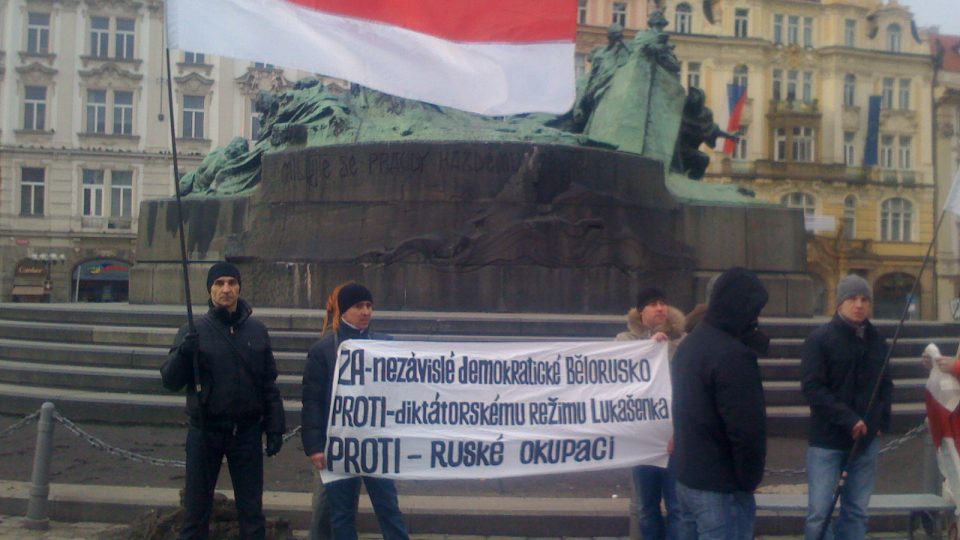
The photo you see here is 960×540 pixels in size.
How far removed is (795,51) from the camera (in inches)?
1943

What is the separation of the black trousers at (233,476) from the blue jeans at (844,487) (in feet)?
9.09

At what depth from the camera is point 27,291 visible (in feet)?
121

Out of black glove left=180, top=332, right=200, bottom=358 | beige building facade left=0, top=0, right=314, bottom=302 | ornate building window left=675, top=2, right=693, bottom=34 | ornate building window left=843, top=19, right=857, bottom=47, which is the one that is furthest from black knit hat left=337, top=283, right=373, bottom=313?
ornate building window left=843, top=19, right=857, bottom=47

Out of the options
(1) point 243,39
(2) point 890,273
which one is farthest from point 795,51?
(1) point 243,39

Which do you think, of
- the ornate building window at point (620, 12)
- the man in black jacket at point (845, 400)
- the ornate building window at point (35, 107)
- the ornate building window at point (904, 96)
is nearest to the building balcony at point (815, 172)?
the ornate building window at point (904, 96)

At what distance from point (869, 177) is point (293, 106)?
40839 mm

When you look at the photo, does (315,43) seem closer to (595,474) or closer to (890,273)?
(595,474)

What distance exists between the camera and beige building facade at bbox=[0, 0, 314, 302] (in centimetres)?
3788

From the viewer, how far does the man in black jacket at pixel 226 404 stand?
4.69m

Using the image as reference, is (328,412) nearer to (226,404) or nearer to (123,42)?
(226,404)

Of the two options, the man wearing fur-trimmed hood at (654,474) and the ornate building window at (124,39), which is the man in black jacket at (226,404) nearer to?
the man wearing fur-trimmed hood at (654,474)

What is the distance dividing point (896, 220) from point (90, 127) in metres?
38.7

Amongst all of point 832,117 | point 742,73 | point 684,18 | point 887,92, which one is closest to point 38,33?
point 684,18

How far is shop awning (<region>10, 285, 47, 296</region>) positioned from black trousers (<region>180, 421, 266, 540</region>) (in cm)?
3568
